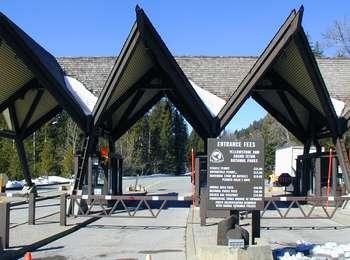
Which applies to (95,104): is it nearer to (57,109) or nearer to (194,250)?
(57,109)

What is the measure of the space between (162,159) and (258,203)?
116m

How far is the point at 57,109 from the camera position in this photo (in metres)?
37.9

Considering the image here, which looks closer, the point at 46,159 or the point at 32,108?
the point at 32,108

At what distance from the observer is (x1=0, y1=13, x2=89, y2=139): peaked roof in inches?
1009

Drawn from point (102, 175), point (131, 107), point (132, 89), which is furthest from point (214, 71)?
point (102, 175)

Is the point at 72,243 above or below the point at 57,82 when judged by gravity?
below

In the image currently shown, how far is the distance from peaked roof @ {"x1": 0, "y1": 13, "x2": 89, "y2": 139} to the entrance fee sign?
13798 millimetres

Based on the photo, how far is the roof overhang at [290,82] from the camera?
26391 mm

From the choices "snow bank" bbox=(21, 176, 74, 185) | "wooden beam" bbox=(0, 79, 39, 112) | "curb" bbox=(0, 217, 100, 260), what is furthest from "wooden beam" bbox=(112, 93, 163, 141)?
"snow bank" bbox=(21, 176, 74, 185)

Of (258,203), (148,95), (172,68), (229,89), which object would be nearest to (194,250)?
(258,203)

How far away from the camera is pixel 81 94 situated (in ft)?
102

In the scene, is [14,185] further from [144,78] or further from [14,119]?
[144,78]

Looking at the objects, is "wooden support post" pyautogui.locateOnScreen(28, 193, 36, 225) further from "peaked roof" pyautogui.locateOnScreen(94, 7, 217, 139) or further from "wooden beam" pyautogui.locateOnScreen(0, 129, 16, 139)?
"wooden beam" pyautogui.locateOnScreen(0, 129, 16, 139)

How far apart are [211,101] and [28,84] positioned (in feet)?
31.1
